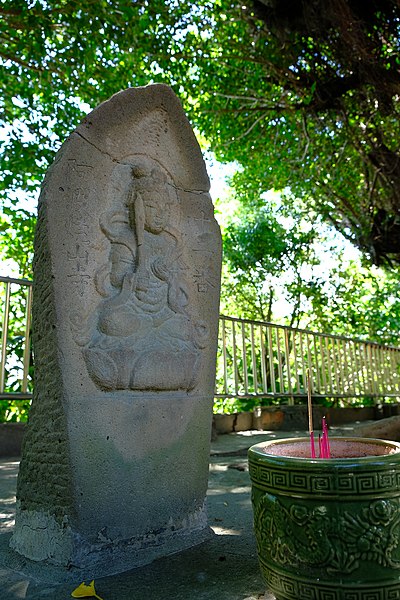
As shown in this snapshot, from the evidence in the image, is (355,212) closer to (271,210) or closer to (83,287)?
(271,210)

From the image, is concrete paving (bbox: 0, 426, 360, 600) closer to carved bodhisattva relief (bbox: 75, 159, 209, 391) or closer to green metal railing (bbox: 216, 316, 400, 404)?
carved bodhisattva relief (bbox: 75, 159, 209, 391)

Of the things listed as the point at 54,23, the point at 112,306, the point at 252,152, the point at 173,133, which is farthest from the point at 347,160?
the point at 112,306

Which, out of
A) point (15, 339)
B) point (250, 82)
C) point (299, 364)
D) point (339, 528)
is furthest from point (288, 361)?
point (339, 528)

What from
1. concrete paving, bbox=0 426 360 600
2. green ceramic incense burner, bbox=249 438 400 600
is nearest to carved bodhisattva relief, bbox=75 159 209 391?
concrete paving, bbox=0 426 360 600

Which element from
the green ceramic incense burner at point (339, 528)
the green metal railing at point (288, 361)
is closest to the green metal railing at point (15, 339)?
the green metal railing at point (288, 361)

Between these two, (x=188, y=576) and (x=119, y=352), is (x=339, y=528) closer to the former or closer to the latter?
(x=188, y=576)

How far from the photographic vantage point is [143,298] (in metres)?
2.17

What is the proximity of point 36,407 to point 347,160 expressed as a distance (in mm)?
8184

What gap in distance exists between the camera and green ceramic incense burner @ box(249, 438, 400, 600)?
1.21m

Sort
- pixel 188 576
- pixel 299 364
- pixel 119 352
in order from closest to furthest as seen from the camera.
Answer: pixel 188 576
pixel 119 352
pixel 299 364

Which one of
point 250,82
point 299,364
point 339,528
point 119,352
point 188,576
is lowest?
point 188,576

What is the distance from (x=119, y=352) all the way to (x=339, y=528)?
1103 millimetres

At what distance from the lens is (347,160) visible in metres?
8.95

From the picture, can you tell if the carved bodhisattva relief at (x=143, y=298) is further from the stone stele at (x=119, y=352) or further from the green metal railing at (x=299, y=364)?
the green metal railing at (x=299, y=364)
